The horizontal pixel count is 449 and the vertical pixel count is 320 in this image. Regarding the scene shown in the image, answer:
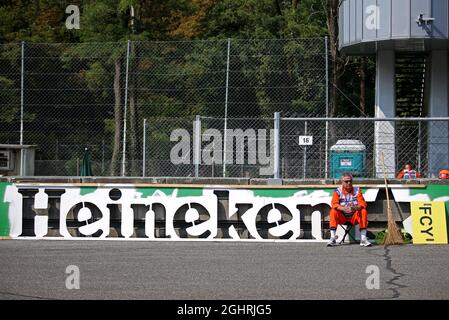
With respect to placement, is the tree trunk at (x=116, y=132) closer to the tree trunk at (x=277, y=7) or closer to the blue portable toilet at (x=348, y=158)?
the blue portable toilet at (x=348, y=158)

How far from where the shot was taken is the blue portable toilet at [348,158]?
18094 mm

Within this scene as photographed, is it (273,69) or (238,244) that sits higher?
(273,69)

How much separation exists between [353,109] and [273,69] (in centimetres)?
1318

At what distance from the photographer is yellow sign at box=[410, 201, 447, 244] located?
16.5 metres

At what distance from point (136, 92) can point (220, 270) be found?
1278 cm

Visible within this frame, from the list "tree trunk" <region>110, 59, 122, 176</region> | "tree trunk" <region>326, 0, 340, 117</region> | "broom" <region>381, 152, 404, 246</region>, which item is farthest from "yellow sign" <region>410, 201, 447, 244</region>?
"tree trunk" <region>326, 0, 340, 117</region>

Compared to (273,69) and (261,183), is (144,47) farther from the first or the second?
(261,183)

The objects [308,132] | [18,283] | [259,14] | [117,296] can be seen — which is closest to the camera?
[117,296]

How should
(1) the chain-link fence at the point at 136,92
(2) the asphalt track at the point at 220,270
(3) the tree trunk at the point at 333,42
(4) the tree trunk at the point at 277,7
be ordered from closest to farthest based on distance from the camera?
(2) the asphalt track at the point at 220,270
(1) the chain-link fence at the point at 136,92
(3) the tree trunk at the point at 333,42
(4) the tree trunk at the point at 277,7

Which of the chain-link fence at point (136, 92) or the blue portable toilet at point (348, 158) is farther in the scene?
the chain-link fence at point (136, 92)

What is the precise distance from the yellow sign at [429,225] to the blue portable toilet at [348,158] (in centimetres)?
170

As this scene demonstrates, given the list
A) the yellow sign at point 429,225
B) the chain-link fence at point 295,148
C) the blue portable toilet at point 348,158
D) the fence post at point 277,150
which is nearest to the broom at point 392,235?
the yellow sign at point 429,225

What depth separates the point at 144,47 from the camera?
2439 centimetres
